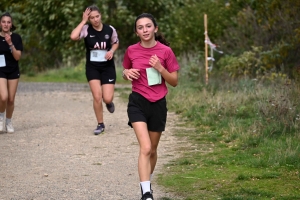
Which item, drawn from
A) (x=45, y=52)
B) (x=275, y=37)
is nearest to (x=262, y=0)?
(x=275, y=37)

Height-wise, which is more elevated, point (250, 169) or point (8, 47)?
point (8, 47)

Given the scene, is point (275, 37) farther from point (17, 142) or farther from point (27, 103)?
point (17, 142)

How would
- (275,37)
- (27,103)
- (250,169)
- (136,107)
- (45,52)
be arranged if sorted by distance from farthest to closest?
(45,52) < (275,37) < (27,103) < (250,169) < (136,107)

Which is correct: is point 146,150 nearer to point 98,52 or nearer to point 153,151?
point 153,151

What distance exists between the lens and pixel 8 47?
39.8 feet

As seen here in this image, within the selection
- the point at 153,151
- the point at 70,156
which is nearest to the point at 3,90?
the point at 70,156

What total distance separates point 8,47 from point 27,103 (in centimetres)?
607

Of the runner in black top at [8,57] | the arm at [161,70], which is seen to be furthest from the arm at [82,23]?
the arm at [161,70]

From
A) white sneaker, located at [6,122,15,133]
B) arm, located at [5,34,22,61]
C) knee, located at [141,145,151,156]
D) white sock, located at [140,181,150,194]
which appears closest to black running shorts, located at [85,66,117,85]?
arm, located at [5,34,22,61]

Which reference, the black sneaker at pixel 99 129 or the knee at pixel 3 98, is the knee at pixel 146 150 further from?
the knee at pixel 3 98

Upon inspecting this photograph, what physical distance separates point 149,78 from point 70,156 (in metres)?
3.16

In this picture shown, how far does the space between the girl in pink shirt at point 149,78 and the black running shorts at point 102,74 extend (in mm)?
4599

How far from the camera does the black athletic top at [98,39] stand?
12.1m

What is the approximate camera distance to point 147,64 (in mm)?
7453
